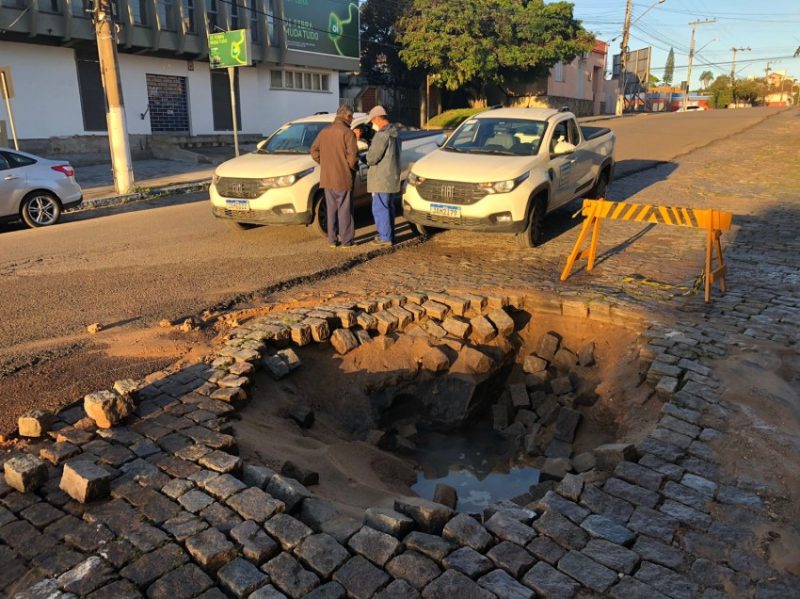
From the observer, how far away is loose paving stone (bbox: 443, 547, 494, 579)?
9.04 feet

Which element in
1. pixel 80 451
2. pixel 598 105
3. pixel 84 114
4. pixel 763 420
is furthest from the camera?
pixel 598 105

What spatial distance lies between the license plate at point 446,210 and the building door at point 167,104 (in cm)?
1906

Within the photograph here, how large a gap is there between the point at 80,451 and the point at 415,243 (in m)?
6.14

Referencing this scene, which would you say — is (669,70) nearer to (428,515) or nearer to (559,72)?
(559,72)

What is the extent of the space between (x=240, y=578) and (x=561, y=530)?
4.85 ft

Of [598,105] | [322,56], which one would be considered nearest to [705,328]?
[322,56]

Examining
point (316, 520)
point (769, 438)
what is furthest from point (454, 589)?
point (769, 438)

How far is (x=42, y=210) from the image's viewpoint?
11.4 metres

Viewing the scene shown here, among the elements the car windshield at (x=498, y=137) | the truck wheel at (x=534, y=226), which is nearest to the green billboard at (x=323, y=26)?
the car windshield at (x=498, y=137)

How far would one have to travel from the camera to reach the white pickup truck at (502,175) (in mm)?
8141

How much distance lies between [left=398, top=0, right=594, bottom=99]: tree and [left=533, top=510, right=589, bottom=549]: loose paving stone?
1284 inches

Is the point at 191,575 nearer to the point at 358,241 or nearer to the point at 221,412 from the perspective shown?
the point at 221,412

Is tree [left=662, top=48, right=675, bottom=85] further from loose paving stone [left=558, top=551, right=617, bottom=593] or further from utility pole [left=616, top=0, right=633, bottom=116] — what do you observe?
loose paving stone [left=558, top=551, right=617, bottom=593]

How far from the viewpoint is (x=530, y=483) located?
475 centimetres
